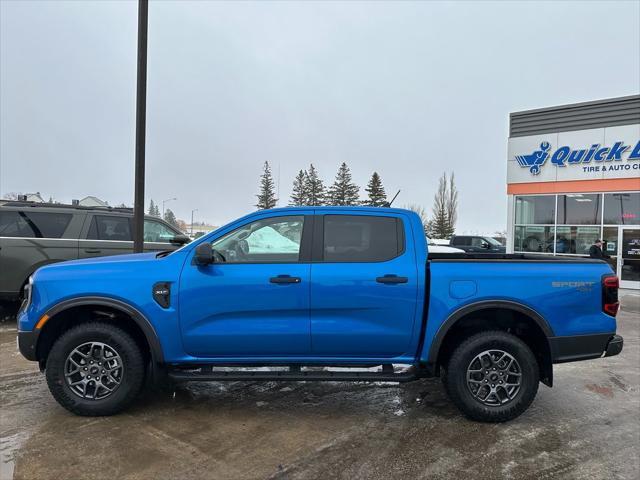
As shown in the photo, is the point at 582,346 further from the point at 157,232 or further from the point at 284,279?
Result: the point at 157,232

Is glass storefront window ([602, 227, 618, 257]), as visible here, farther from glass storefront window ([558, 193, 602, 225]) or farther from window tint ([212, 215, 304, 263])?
window tint ([212, 215, 304, 263])

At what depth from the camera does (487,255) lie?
193 inches

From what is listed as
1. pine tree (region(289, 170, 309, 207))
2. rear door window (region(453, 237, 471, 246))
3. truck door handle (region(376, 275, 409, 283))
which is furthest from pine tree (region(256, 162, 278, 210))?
truck door handle (region(376, 275, 409, 283))

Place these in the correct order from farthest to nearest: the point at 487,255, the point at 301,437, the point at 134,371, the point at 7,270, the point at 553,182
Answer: the point at 553,182
the point at 7,270
the point at 487,255
the point at 134,371
the point at 301,437

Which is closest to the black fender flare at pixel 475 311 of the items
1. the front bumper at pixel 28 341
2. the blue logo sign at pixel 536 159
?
the front bumper at pixel 28 341

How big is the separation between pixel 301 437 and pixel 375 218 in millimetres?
1979

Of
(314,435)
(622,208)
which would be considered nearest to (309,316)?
(314,435)

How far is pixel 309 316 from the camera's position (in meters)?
3.98

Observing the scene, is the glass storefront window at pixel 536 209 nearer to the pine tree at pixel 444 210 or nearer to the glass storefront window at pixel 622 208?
the glass storefront window at pixel 622 208

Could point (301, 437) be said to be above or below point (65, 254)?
below

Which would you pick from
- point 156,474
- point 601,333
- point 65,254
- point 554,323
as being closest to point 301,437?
point 156,474

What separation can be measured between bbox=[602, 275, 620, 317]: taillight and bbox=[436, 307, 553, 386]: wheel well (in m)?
0.61

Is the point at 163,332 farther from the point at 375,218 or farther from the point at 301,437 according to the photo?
the point at 375,218

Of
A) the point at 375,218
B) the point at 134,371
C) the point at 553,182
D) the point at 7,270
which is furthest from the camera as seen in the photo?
the point at 553,182
